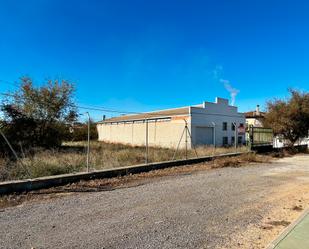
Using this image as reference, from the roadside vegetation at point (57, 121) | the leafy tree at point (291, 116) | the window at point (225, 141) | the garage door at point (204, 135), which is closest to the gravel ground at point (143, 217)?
the roadside vegetation at point (57, 121)

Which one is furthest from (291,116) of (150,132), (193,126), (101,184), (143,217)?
(143,217)

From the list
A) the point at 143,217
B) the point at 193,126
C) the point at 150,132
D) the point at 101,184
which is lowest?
the point at 143,217

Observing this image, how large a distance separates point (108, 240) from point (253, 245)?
2336 millimetres

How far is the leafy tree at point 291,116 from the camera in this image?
78.9 ft

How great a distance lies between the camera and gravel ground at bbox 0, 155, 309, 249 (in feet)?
15.8

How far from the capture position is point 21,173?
9.29 m

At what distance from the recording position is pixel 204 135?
105 feet

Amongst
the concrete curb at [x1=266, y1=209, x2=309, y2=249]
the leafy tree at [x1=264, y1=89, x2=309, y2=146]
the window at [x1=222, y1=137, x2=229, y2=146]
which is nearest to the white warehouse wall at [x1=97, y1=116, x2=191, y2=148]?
the window at [x1=222, y1=137, x2=229, y2=146]

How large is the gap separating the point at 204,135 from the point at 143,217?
2641cm

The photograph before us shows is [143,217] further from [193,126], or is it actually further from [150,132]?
[150,132]

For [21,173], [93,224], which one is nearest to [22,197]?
[21,173]

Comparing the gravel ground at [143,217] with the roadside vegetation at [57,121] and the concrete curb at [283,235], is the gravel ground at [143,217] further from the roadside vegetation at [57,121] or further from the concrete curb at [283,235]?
the roadside vegetation at [57,121]

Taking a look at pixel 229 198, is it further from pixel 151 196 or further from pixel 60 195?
pixel 60 195

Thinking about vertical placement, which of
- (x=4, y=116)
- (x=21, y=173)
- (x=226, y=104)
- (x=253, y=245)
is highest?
(x=226, y=104)
